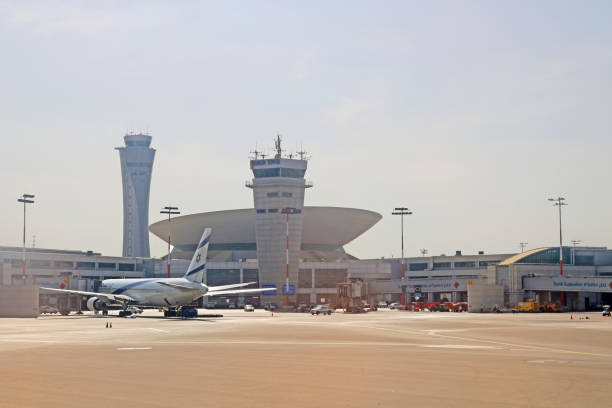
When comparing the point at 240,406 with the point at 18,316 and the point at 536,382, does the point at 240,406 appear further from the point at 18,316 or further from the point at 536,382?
the point at 18,316

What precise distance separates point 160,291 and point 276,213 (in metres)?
95.0

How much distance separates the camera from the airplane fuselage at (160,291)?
98000 millimetres

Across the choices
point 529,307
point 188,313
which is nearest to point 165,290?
point 188,313

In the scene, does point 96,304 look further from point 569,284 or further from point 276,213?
point 276,213

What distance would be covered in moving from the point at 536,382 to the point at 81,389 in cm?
1560

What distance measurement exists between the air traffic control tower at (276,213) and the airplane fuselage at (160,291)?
89.0 metres

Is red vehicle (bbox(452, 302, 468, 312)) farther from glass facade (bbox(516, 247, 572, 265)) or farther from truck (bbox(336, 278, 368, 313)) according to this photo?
glass facade (bbox(516, 247, 572, 265))

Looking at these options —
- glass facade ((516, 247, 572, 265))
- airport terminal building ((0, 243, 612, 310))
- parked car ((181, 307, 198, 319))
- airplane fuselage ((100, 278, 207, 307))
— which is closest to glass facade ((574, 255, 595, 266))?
airport terminal building ((0, 243, 612, 310))

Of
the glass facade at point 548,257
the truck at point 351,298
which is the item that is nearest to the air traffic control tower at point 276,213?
the truck at point 351,298

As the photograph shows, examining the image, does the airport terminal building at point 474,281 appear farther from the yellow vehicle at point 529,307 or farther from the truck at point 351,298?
the truck at point 351,298

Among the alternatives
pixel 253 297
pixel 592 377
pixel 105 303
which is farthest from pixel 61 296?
pixel 592 377

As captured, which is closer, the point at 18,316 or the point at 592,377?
the point at 592,377

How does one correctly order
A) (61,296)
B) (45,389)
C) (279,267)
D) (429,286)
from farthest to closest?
(279,267) → (429,286) → (61,296) → (45,389)

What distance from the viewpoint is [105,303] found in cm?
10900
